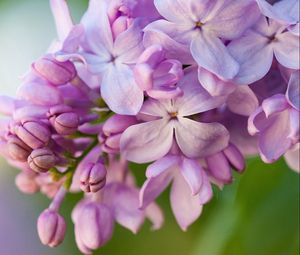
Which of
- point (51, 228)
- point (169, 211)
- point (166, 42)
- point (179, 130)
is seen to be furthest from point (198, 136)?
point (169, 211)

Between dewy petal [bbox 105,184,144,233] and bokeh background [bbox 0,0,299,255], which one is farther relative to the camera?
bokeh background [bbox 0,0,299,255]

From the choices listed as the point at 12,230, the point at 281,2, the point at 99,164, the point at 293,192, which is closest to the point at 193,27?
the point at 281,2

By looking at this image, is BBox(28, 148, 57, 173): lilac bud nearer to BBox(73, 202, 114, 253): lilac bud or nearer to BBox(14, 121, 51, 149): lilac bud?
BBox(14, 121, 51, 149): lilac bud

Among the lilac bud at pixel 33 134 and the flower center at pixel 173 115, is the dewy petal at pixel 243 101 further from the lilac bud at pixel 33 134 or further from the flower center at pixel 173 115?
the lilac bud at pixel 33 134

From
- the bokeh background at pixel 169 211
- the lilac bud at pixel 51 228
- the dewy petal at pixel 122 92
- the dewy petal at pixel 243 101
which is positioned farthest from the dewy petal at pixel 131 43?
the bokeh background at pixel 169 211

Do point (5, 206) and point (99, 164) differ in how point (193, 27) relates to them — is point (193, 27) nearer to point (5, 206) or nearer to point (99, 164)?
point (99, 164)

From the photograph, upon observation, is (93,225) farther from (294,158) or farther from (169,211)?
(169,211)

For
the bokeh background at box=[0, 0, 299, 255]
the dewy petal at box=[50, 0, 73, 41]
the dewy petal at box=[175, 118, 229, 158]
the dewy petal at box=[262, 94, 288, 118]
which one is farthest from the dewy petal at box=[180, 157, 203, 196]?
the bokeh background at box=[0, 0, 299, 255]
